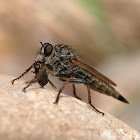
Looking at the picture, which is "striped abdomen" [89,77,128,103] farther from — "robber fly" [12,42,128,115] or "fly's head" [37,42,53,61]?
"fly's head" [37,42,53,61]

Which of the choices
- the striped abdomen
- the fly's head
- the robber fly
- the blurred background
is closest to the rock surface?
the robber fly

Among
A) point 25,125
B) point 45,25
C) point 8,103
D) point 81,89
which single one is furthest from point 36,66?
point 45,25

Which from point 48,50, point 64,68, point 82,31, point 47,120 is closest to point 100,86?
point 64,68

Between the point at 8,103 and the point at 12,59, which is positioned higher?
the point at 12,59

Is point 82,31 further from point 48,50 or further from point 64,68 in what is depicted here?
point 48,50

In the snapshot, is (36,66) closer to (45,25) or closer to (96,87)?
(96,87)
